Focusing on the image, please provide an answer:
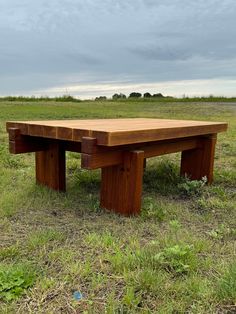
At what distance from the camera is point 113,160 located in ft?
7.95

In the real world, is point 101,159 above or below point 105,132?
below

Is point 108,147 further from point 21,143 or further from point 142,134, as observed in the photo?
point 21,143

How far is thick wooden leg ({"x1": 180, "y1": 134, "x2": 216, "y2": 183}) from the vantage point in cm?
348

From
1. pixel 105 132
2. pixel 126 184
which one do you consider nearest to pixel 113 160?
pixel 126 184

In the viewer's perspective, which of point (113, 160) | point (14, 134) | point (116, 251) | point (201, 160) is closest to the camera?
point (116, 251)

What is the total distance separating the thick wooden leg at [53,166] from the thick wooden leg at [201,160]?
1278 mm

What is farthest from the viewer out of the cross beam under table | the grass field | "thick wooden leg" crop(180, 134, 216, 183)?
"thick wooden leg" crop(180, 134, 216, 183)

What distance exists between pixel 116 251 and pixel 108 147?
730 mm

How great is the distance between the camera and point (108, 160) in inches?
93.2

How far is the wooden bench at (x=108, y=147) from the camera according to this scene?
7.32 ft

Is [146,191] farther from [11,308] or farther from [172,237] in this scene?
[11,308]

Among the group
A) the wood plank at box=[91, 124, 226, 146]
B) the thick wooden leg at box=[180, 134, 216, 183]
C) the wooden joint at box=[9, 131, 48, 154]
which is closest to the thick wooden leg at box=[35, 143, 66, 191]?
the wooden joint at box=[9, 131, 48, 154]

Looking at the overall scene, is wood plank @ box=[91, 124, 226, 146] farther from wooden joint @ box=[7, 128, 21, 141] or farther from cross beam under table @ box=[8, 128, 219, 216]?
wooden joint @ box=[7, 128, 21, 141]

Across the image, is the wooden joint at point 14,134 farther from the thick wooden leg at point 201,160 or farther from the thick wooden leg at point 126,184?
the thick wooden leg at point 201,160
